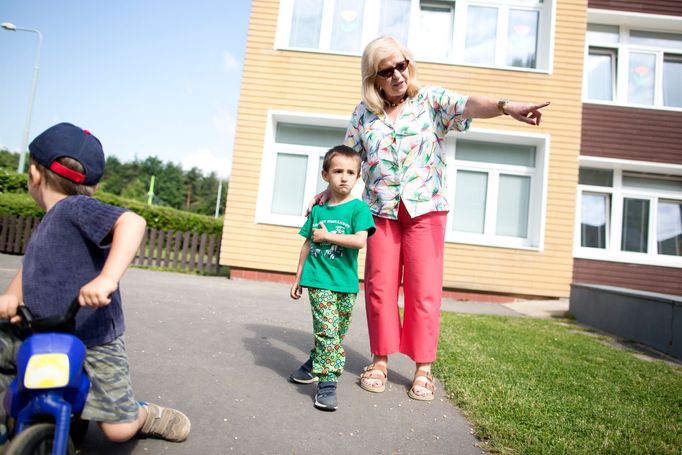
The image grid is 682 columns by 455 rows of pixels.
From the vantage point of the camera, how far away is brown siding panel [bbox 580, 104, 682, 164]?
11023 millimetres

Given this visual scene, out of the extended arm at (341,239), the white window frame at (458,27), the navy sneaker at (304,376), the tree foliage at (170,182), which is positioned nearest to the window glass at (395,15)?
the white window frame at (458,27)

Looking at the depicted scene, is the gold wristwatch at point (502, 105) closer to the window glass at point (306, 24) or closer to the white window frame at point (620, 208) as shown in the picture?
the window glass at point (306, 24)

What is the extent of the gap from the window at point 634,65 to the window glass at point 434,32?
4.17 m

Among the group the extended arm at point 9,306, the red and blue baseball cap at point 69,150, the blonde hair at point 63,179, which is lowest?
the extended arm at point 9,306

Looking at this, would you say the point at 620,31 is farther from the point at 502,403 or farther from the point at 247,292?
the point at 502,403

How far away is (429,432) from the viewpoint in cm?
231

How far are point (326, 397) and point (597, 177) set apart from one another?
1165 cm

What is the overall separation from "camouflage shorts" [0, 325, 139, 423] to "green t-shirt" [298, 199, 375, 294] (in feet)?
3.95

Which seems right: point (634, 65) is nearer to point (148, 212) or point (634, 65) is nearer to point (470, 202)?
point (470, 202)

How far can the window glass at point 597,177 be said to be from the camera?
11633 millimetres

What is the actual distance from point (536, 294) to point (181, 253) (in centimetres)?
818

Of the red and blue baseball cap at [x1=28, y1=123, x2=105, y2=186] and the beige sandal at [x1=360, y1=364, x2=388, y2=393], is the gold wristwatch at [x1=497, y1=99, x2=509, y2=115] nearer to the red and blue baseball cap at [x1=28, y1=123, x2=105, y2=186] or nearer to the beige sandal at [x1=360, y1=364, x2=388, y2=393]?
the beige sandal at [x1=360, y1=364, x2=388, y2=393]

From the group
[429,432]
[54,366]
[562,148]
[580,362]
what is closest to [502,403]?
[429,432]

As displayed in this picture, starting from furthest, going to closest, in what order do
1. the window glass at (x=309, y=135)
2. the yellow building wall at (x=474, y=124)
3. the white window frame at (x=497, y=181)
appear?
the window glass at (x=309, y=135)
the white window frame at (x=497, y=181)
the yellow building wall at (x=474, y=124)
